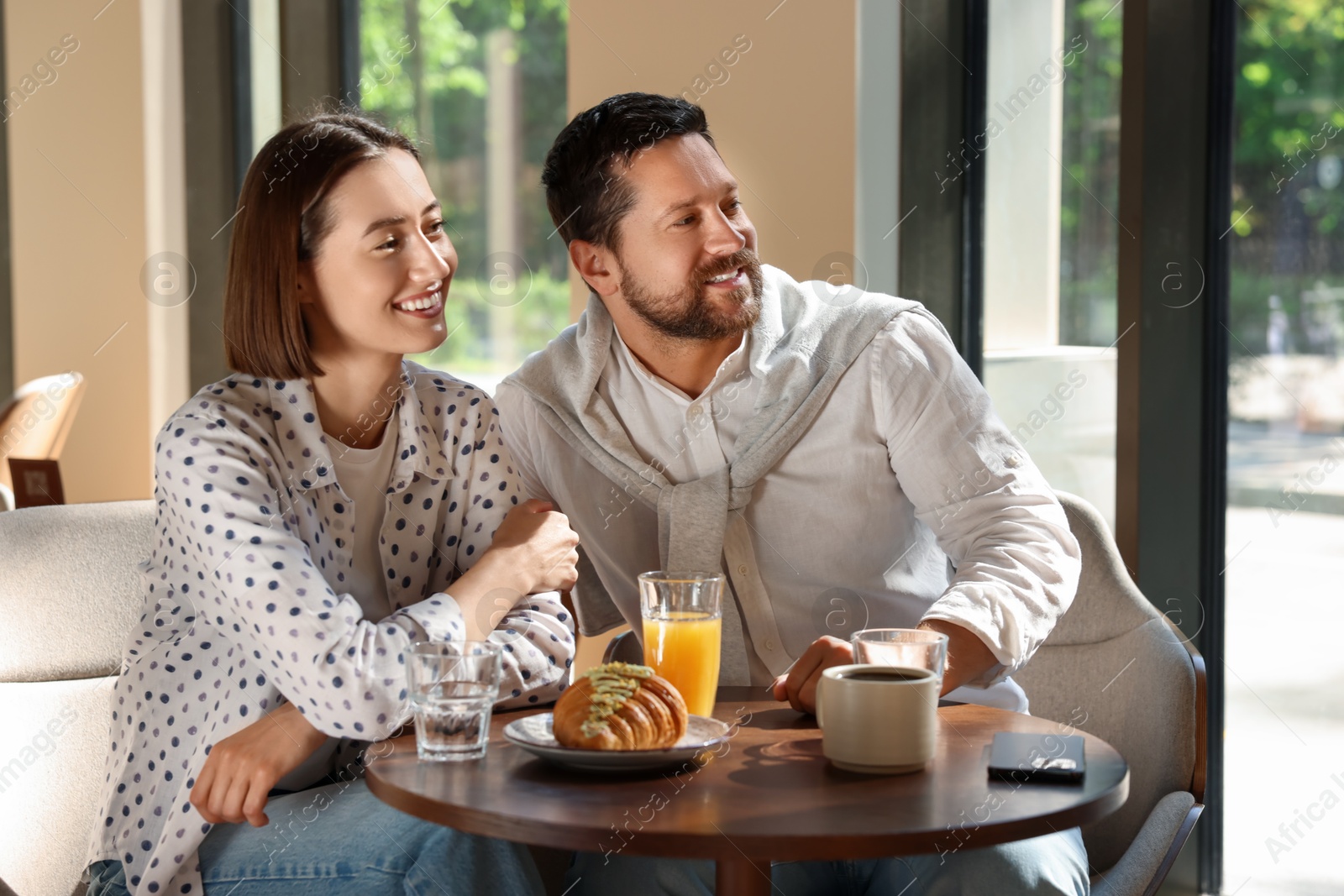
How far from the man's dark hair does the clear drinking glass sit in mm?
836

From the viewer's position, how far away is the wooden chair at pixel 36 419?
3141mm

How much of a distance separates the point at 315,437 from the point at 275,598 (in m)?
0.25

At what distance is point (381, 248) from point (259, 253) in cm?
14

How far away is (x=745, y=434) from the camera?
1.73 meters

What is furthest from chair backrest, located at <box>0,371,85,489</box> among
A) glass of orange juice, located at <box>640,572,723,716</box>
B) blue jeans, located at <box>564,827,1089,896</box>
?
glass of orange juice, located at <box>640,572,723,716</box>

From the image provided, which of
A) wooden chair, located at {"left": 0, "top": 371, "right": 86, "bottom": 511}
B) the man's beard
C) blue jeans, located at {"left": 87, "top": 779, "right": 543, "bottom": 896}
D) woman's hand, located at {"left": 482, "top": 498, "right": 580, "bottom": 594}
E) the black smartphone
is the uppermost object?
the man's beard

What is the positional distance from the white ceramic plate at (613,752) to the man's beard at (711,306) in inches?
28.6

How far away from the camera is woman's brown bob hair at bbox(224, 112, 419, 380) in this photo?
146 cm

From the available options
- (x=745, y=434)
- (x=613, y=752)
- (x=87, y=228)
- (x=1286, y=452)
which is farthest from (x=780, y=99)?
(x=87, y=228)

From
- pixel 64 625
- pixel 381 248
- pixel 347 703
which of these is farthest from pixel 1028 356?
pixel 64 625

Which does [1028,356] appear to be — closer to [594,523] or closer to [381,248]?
[594,523]

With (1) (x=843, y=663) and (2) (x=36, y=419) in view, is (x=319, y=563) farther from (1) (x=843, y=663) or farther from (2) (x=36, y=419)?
(2) (x=36, y=419)

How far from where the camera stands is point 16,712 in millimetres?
1639

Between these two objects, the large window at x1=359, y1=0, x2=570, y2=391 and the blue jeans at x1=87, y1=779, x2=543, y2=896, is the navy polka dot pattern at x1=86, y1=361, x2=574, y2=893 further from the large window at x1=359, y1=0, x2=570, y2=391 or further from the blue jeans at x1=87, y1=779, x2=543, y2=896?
the large window at x1=359, y1=0, x2=570, y2=391
